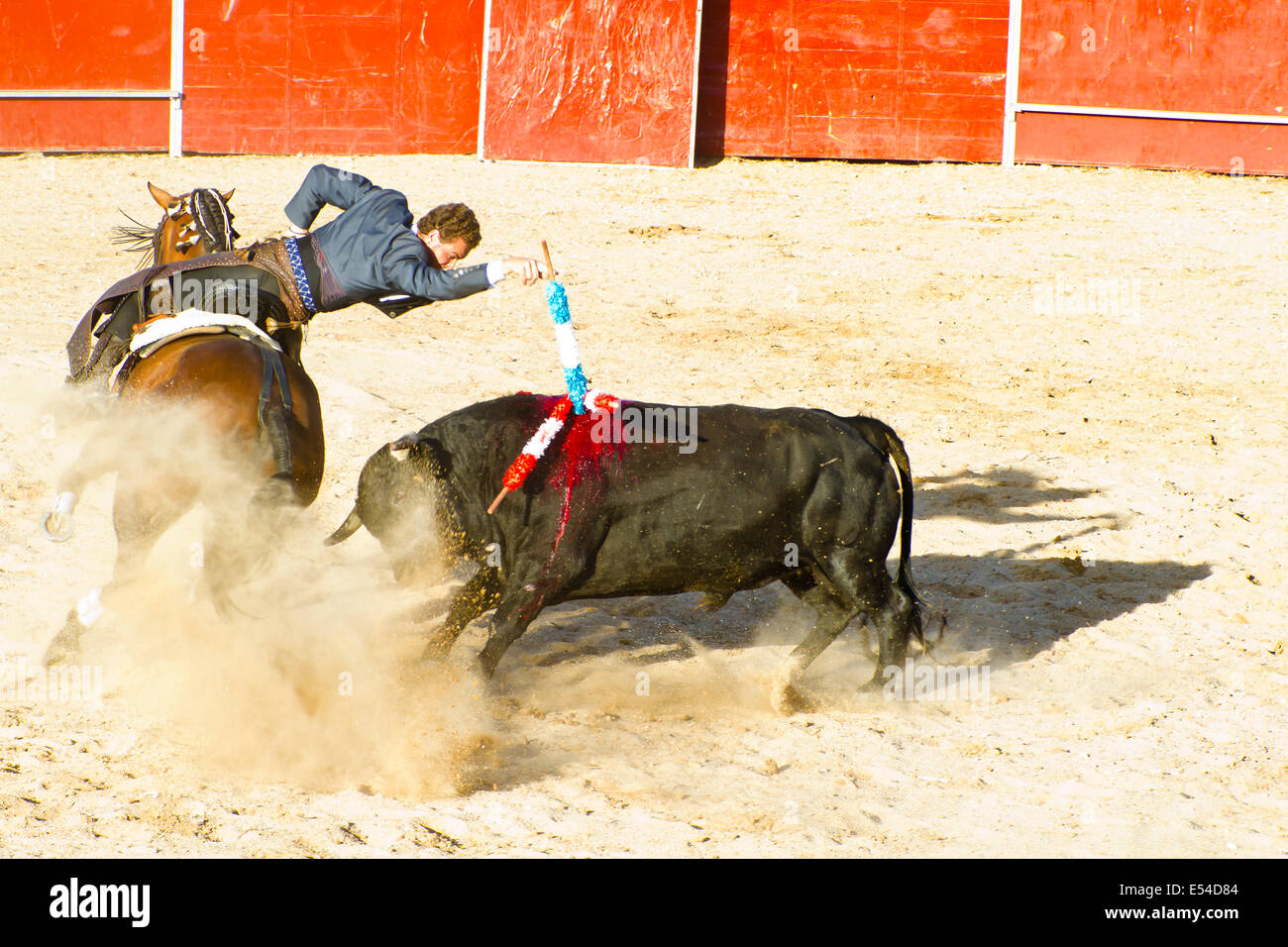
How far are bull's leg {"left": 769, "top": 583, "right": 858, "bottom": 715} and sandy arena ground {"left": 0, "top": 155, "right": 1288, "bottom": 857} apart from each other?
0.07m

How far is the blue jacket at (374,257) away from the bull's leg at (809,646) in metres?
1.72

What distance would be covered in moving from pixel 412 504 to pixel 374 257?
3.07ft

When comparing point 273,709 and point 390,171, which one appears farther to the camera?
point 390,171

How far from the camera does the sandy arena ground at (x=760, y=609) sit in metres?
3.90

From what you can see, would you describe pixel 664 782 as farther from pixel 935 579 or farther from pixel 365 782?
pixel 935 579

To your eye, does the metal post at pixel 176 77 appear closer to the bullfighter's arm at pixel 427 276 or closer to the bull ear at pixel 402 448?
the bullfighter's arm at pixel 427 276

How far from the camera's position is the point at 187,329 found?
4.52 meters

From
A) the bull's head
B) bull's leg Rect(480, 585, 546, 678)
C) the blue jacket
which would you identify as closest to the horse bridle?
the blue jacket

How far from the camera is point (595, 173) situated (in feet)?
41.5

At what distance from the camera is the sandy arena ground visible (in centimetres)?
390

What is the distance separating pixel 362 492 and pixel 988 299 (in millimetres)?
6608

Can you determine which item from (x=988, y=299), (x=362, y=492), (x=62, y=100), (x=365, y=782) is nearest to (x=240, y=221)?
(x=62, y=100)

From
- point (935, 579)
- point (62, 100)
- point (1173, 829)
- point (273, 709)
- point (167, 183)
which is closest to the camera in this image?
point (1173, 829)
